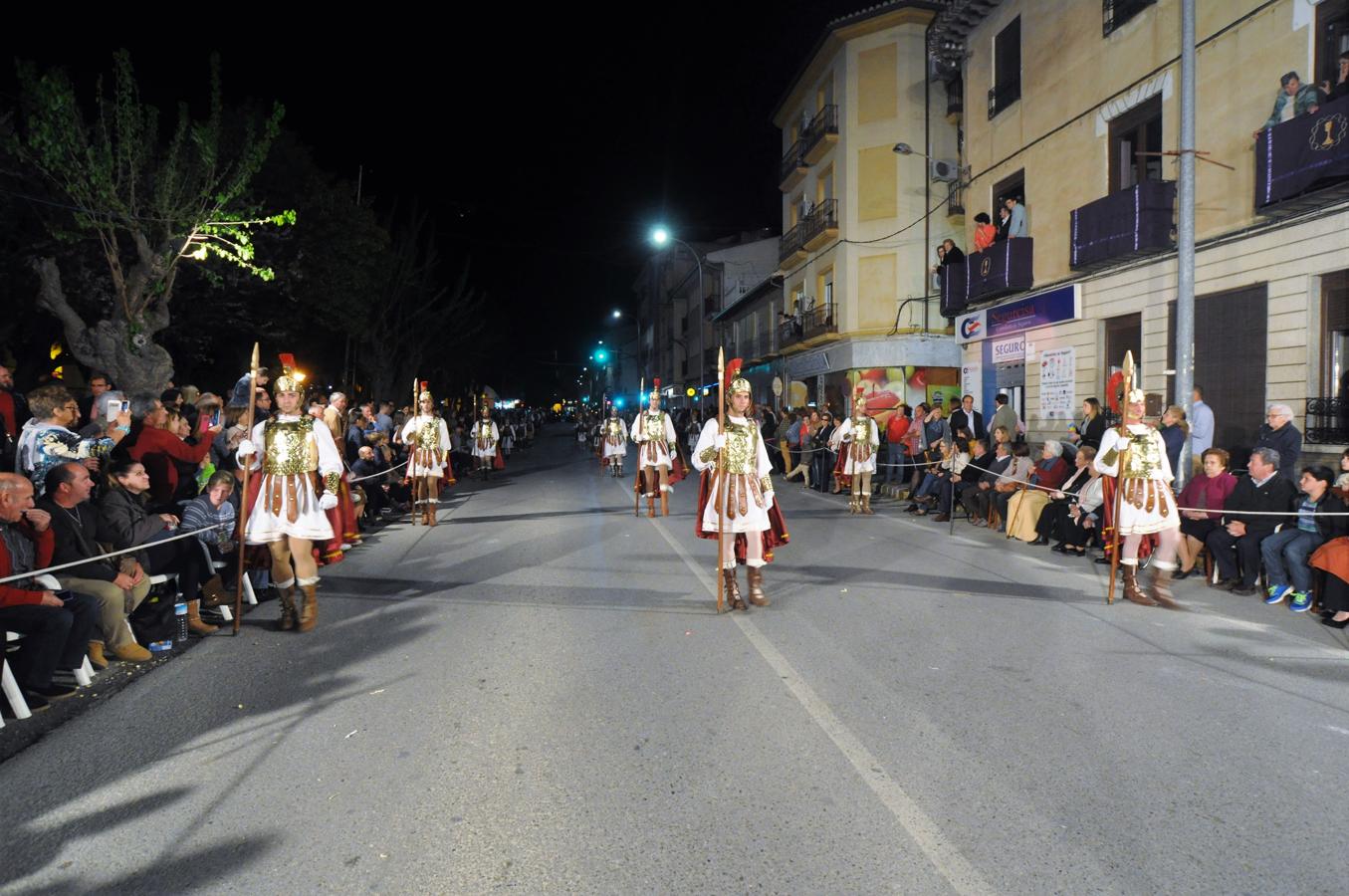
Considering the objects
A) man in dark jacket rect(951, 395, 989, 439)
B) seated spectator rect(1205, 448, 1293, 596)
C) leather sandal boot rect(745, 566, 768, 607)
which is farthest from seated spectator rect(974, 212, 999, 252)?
leather sandal boot rect(745, 566, 768, 607)

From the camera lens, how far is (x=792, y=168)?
3344 cm

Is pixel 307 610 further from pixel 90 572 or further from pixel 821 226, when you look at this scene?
pixel 821 226

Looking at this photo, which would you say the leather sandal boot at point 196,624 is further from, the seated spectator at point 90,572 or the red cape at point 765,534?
the red cape at point 765,534

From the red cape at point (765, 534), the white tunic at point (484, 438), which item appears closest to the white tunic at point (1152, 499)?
the red cape at point (765, 534)

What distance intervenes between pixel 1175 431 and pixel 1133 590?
12.1 feet

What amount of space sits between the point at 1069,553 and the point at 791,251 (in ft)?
81.7

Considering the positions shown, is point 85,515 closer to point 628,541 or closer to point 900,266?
point 628,541

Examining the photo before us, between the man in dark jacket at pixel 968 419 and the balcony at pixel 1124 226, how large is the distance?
3.64 m

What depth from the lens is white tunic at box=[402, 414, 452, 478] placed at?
13859 mm

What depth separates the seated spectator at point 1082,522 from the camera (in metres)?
10.2

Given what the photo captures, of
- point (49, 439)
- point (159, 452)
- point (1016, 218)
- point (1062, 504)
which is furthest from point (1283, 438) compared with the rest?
point (49, 439)

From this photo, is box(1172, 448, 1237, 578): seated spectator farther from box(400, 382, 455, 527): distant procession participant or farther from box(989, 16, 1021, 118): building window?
box(989, 16, 1021, 118): building window

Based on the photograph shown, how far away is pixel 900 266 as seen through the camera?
28422 mm

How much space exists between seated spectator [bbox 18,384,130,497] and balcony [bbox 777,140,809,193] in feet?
91.2
